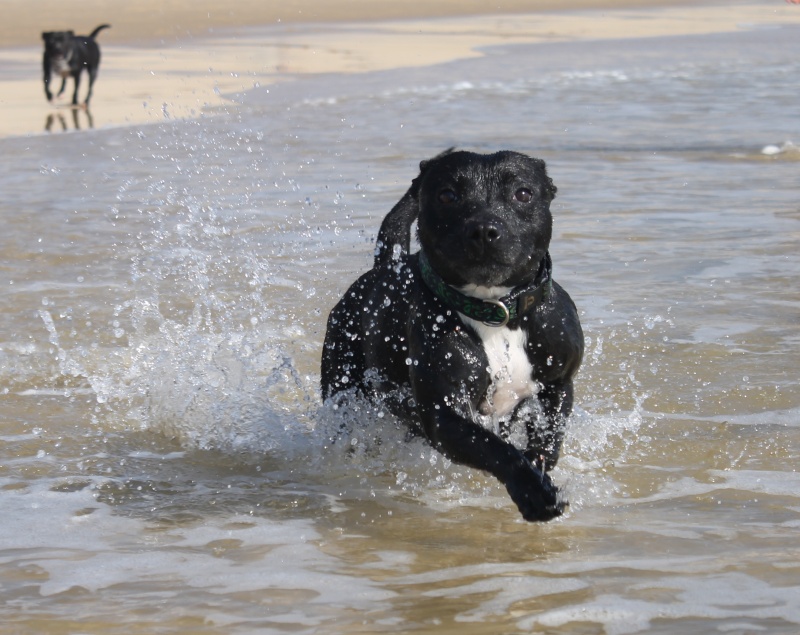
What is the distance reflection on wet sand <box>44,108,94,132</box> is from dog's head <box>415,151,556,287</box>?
1066cm

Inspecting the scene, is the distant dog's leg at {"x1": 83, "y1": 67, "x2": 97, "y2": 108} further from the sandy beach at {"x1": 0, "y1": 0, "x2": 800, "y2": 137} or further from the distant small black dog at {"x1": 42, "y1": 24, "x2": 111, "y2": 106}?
the sandy beach at {"x1": 0, "y1": 0, "x2": 800, "y2": 137}

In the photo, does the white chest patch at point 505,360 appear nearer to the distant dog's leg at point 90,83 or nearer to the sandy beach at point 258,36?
the sandy beach at point 258,36

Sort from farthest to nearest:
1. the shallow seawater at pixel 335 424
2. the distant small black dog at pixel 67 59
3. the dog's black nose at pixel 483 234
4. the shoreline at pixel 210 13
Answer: the shoreline at pixel 210 13 → the distant small black dog at pixel 67 59 → the dog's black nose at pixel 483 234 → the shallow seawater at pixel 335 424

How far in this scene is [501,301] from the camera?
3.99m

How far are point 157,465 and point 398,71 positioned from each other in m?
15.8

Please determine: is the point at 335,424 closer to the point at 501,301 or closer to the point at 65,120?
the point at 501,301

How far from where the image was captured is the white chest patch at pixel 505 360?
13.3 feet

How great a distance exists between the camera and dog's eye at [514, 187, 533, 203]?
409 centimetres

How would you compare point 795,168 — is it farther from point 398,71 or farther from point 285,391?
point 398,71

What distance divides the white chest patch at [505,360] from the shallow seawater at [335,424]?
37 centimetres

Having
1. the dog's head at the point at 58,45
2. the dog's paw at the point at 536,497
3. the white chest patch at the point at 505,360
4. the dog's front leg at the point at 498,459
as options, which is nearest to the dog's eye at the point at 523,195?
the white chest patch at the point at 505,360

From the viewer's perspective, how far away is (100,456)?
4715mm

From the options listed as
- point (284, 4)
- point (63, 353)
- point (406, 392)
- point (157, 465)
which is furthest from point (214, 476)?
point (284, 4)

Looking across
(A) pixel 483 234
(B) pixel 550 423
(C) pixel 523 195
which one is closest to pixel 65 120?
(C) pixel 523 195
